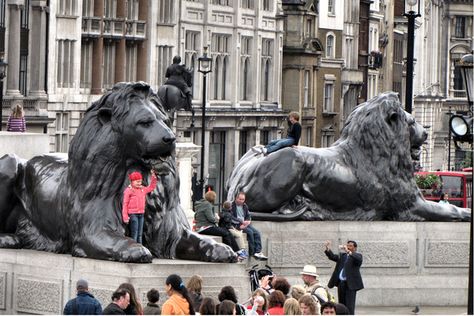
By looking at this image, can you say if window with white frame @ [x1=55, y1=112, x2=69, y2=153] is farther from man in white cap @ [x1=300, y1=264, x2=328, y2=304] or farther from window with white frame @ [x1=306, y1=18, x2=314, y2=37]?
man in white cap @ [x1=300, y1=264, x2=328, y2=304]

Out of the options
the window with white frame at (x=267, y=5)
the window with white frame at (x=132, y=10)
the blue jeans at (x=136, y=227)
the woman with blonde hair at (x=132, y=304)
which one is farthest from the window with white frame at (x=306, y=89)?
the woman with blonde hair at (x=132, y=304)

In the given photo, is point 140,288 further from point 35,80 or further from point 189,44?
point 189,44

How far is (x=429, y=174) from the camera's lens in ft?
223

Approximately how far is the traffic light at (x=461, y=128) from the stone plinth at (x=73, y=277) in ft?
11.4

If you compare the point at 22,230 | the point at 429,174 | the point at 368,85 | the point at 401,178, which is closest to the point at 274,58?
the point at 368,85

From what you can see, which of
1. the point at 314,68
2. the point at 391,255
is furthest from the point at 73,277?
the point at 314,68

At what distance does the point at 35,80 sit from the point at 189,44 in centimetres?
1642

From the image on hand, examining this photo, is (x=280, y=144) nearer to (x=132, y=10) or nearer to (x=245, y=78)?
(x=132, y=10)

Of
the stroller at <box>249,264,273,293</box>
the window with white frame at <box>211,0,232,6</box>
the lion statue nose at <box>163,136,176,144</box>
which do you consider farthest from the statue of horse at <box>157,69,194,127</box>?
the window with white frame at <box>211,0,232,6</box>

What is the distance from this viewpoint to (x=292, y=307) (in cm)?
2253

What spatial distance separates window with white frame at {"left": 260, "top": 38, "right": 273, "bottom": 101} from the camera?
100500mm

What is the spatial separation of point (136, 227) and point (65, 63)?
5217 centimetres

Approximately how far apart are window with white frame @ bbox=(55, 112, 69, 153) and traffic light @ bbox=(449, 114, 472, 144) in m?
48.5

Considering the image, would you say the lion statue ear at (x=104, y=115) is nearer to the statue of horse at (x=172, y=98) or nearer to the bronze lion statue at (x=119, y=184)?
the bronze lion statue at (x=119, y=184)
